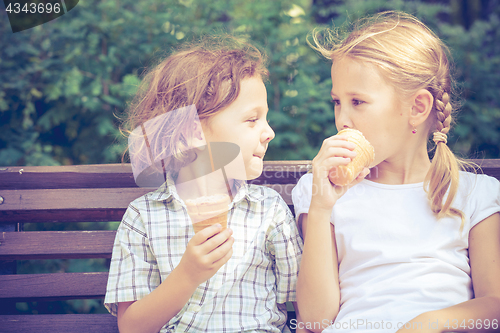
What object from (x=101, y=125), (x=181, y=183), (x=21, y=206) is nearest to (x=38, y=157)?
(x=101, y=125)

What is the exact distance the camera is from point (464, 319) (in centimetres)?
A: 141

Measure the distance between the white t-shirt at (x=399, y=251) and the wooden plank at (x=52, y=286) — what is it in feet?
3.51

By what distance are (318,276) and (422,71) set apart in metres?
0.93

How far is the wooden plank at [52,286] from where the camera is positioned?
1.99 m

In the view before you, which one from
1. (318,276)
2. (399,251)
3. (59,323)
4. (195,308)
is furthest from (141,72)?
(399,251)

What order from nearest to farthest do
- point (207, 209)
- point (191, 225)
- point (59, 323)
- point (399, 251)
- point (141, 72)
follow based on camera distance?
point (207, 209) → point (399, 251) → point (191, 225) → point (59, 323) → point (141, 72)

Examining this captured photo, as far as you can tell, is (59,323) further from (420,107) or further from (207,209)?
(420,107)

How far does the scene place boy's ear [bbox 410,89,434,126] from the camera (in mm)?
1663

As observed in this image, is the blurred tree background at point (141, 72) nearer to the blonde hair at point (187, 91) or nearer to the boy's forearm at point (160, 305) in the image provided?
the blonde hair at point (187, 91)

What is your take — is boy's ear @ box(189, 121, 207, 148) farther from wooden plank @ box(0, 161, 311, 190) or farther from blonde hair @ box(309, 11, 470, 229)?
blonde hair @ box(309, 11, 470, 229)

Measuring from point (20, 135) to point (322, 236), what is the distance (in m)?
2.58

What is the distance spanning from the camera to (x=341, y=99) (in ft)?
5.51

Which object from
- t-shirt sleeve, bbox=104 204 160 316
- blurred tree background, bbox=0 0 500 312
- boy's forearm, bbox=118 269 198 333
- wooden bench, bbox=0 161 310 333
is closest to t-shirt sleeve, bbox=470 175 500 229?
wooden bench, bbox=0 161 310 333

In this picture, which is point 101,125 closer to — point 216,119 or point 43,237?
point 43,237
